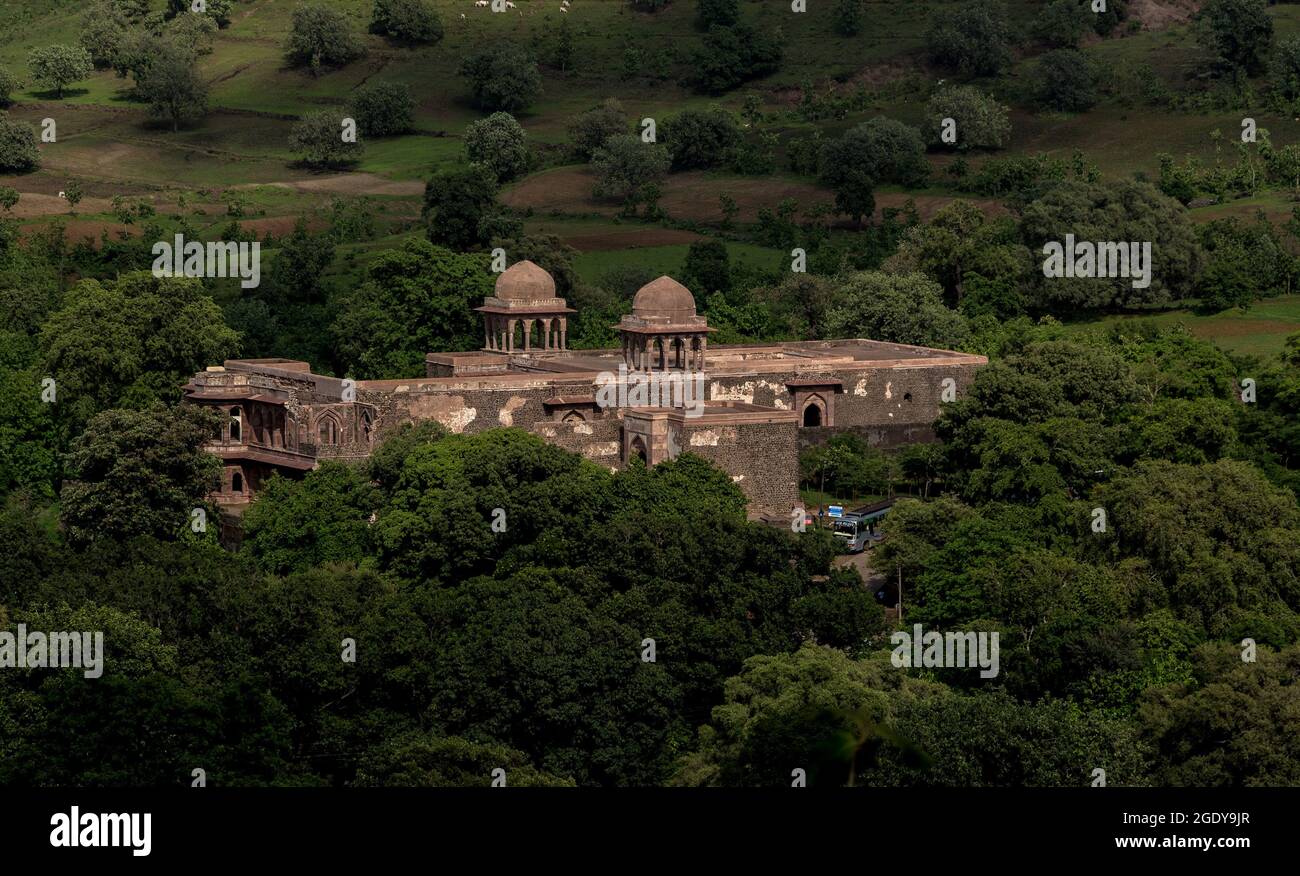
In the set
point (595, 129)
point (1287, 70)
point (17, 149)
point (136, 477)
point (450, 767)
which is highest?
point (1287, 70)

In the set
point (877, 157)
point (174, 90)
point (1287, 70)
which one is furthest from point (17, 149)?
point (1287, 70)

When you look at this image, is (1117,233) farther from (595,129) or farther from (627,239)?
(595,129)

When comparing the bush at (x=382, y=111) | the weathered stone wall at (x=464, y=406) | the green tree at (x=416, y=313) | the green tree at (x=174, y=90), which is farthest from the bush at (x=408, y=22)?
the weathered stone wall at (x=464, y=406)

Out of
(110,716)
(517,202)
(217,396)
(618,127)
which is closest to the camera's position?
(110,716)

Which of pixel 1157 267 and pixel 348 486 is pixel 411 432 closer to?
pixel 348 486

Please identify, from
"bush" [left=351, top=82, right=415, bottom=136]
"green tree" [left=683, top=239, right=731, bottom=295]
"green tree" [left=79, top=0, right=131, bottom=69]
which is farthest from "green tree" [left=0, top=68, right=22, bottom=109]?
"green tree" [left=683, top=239, right=731, bottom=295]

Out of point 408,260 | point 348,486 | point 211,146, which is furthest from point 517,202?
point 348,486
